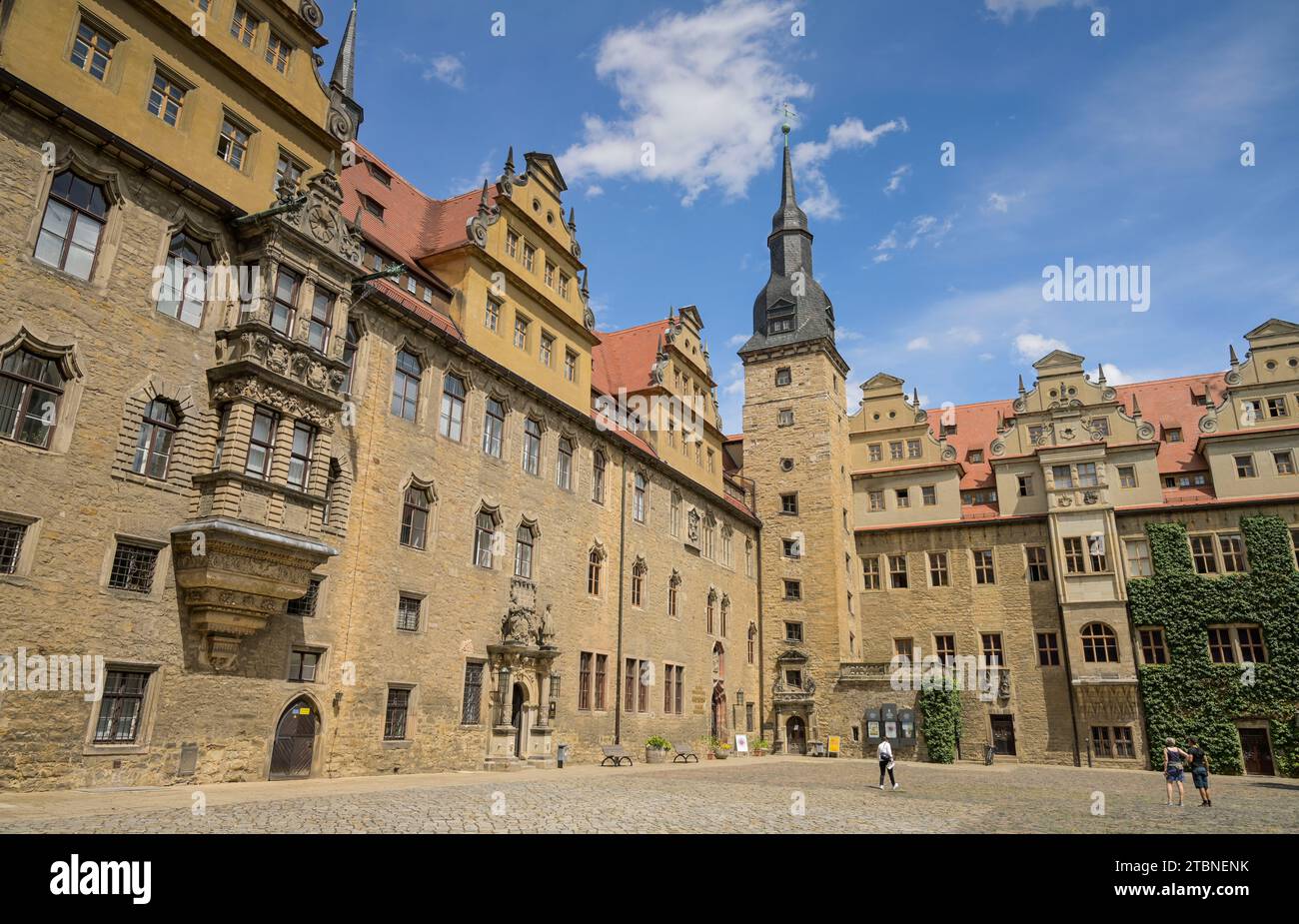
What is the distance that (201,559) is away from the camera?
14805mm

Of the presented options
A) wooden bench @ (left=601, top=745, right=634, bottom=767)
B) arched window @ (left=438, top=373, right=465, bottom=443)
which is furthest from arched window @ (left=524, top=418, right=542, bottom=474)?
wooden bench @ (left=601, top=745, right=634, bottom=767)

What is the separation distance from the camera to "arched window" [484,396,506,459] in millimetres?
23844

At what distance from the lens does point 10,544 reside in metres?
12.8

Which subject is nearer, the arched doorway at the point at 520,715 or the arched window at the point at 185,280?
the arched window at the point at 185,280

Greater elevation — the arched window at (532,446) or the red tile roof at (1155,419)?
the red tile roof at (1155,419)

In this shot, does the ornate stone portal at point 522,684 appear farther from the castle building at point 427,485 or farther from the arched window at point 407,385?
the arched window at point 407,385

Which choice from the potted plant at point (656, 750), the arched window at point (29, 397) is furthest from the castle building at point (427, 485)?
the potted plant at point (656, 750)

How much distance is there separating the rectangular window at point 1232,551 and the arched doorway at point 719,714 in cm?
2106

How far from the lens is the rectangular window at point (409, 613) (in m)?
20.0

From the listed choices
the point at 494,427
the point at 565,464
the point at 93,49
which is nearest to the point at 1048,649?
the point at 565,464

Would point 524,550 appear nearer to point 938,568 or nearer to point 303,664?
point 303,664

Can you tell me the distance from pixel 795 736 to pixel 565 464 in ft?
64.4
